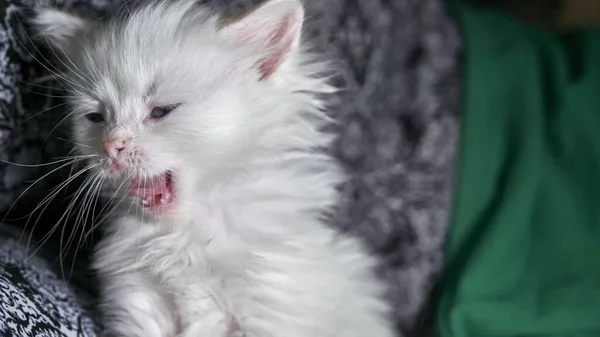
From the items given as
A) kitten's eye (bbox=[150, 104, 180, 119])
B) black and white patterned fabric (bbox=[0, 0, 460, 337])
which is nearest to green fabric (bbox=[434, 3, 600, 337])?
black and white patterned fabric (bbox=[0, 0, 460, 337])

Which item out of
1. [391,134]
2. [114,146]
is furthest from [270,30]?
[391,134]

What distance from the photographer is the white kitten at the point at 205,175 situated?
887 mm

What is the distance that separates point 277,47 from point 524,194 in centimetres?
56

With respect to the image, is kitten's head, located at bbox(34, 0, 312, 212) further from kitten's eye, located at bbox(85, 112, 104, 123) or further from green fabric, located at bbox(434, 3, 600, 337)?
green fabric, located at bbox(434, 3, 600, 337)

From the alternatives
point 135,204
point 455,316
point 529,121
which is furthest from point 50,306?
point 529,121

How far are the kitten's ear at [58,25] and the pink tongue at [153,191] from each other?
10.7 inches

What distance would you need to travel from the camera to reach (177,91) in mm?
885

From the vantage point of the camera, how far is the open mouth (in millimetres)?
897

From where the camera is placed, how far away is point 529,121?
4.17 ft

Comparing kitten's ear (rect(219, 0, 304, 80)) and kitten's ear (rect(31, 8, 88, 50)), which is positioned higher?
kitten's ear (rect(31, 8, 88, 50))

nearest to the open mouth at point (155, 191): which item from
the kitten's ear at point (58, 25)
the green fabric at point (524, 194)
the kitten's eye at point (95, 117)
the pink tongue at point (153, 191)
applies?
the pink tongue at point (153, 191)

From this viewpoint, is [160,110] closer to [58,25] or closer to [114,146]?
Result: [114,146]

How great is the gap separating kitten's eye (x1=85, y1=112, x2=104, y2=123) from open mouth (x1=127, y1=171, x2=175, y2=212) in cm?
11

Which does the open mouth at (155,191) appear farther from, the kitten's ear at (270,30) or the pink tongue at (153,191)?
the kitten's ear at (270,30)
